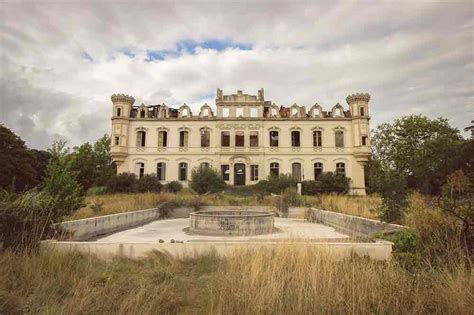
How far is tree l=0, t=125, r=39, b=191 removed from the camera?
26.1 m

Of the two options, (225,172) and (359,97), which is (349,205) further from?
(359,97)

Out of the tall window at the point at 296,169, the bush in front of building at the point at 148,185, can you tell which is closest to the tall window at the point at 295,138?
the tall window at the point at 296,169

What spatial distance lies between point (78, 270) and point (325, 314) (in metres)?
3.62

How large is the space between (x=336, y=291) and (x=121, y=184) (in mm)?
29576

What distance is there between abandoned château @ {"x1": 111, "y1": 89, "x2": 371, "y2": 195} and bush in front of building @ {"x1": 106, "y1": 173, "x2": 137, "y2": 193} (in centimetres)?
483

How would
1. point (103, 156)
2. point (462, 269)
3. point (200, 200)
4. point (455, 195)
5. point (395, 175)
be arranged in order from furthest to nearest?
point (103, 156) < point (200, 200) < point (395, 175) < point (455, 195) < point (462, 269)

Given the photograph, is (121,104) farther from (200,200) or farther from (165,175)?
(200,200)

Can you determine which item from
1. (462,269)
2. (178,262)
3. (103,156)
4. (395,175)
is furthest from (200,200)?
(103,156)

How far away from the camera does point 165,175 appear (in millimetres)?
36125

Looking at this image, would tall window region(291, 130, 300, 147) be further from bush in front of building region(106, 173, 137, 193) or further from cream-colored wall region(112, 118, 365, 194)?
bush in front of building region(106, 173, 137, 193)

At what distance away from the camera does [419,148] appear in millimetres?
35844

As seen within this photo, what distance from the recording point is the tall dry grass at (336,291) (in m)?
3.23

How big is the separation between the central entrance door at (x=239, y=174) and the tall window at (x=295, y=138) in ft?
19.6

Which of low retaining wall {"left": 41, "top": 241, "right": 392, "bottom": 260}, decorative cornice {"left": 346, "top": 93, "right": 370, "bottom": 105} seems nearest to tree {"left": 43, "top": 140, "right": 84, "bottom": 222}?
low retaining wall {"left": 41, "top": 241, "right": 392, "bottom": 260}
